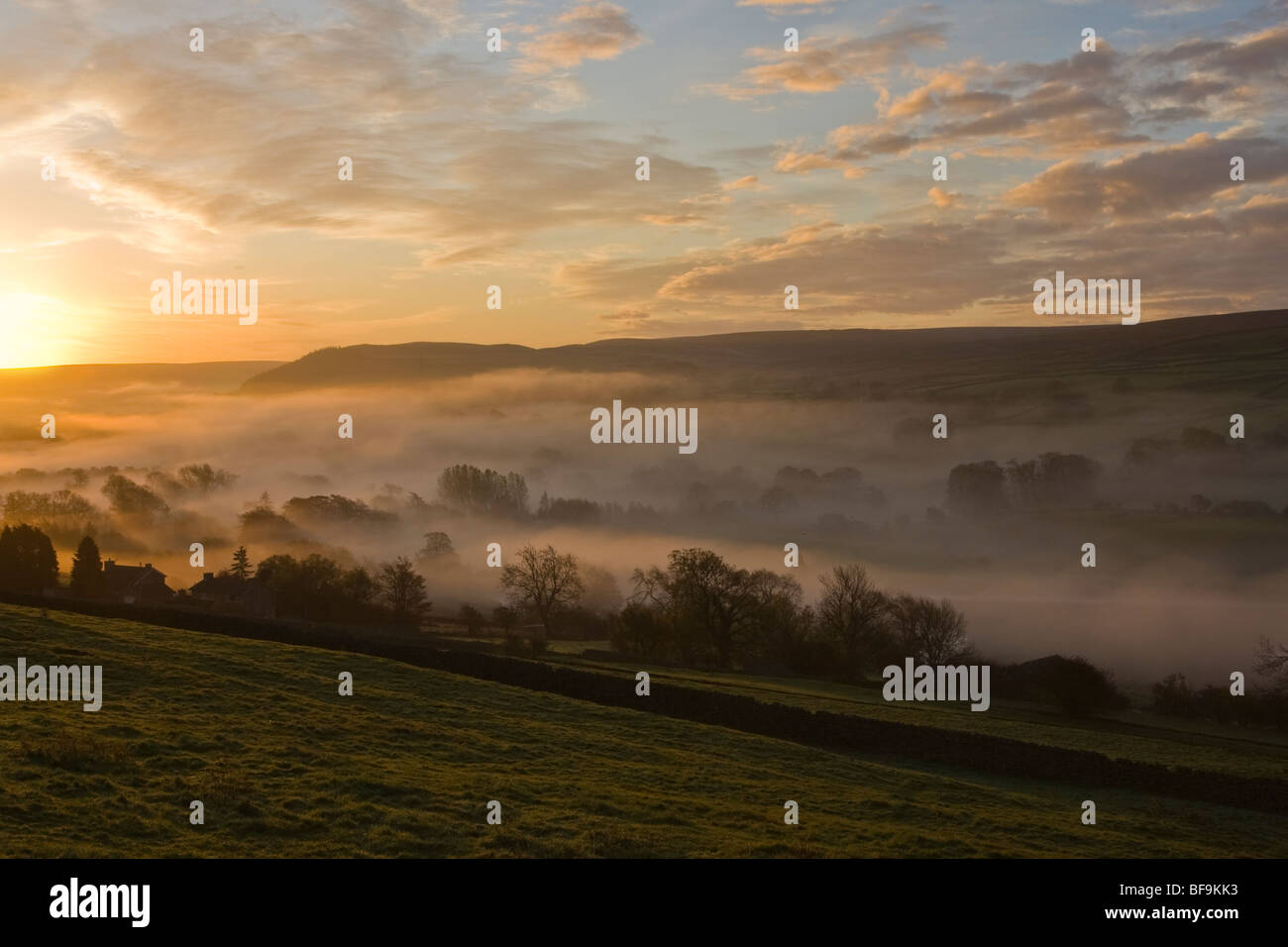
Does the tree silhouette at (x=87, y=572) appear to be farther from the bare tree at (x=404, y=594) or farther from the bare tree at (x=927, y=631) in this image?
the bare tree at (x=927, y=631)

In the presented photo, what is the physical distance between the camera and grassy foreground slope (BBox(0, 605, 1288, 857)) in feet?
77.0

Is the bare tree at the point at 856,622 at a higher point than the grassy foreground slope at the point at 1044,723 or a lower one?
higher

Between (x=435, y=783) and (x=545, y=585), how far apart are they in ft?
268

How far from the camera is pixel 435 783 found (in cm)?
2891

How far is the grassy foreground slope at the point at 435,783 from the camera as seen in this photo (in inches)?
924

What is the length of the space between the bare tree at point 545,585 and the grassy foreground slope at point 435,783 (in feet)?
199

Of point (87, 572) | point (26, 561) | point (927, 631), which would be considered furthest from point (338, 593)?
point (927, 631)

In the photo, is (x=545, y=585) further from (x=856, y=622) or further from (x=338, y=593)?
(x=856, y=622)

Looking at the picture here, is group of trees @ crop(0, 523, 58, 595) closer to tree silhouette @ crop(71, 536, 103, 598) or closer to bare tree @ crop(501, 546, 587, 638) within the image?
tree silhouette @ crop(71, 536, 103, 598)

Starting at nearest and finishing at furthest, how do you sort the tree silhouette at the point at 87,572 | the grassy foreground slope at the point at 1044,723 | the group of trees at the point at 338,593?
the grassy foreground slope at the point at 1044,723, the group of trees at the point at 338,593, the tree silhouette at the point at 87,572

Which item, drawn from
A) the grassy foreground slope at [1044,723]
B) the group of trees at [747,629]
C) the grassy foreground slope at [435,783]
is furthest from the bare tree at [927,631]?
A: the grassy foreground slope at [435,783]

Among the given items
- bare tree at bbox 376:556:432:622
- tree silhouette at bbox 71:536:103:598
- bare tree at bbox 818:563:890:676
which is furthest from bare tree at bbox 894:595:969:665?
tree silhouette at bbox 71:536:103:598

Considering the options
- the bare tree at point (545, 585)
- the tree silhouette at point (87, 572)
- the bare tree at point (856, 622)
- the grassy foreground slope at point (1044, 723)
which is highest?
the tree silhouette at point (87, 572)
